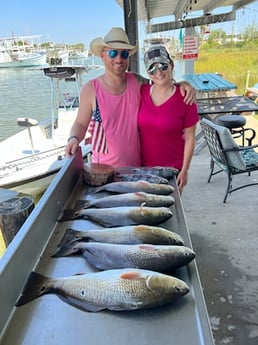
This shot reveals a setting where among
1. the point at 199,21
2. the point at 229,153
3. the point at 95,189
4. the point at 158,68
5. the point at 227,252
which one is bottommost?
the point at 227,252

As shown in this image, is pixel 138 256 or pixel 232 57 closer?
pixel 138 256

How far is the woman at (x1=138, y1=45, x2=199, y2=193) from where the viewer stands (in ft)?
6.20

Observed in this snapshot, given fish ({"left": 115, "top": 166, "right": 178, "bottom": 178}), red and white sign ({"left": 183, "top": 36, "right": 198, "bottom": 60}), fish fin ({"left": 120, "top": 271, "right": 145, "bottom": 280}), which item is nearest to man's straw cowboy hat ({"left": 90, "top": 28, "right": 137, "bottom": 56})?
fish ({"left": 115, "top": 166, "right": 178, "bottom": 178})

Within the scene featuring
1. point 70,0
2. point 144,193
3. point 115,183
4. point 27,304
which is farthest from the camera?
point 70,0

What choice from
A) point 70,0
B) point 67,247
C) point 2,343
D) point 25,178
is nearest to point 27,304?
point 2,343

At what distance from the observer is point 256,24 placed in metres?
8.59

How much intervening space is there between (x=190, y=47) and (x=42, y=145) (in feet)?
12.2

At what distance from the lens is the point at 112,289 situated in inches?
35.7

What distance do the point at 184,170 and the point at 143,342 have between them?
138 cm

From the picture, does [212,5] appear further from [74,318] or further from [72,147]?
[74,318]

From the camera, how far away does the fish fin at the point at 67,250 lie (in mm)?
1125

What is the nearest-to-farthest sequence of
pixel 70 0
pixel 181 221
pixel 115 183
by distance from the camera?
pixel 181 221 → pixel 115 183 → pixel 70 0

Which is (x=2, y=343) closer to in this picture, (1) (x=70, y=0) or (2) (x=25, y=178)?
(2) (x=25, y=178)

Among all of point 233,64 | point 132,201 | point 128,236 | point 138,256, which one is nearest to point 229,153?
point 132,201
